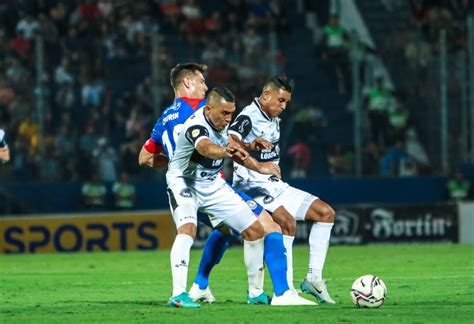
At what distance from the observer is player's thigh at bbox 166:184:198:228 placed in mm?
11336

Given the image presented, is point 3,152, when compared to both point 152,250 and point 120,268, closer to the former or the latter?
point 120,268

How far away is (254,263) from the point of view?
11609mm

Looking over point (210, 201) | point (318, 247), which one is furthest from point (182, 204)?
point (318, 247)

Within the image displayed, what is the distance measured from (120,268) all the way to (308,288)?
6.75 meters

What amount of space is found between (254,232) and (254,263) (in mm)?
331

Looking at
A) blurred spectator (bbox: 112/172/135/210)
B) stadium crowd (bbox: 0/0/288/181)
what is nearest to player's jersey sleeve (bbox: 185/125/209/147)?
stadium crowd (bbox: 0/0/288/181)

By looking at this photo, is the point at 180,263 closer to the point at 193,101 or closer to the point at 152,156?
the point at 152,156

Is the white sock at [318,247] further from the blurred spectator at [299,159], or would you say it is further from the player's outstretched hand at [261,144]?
the blurred spectator at [299,159]

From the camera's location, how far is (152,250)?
23.6 m

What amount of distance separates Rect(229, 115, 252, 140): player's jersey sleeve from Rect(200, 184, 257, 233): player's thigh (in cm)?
101

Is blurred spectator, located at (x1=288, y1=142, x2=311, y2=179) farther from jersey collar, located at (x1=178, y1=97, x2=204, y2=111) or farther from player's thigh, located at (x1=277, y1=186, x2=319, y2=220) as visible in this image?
jersey collar, located at (x1=178, y1=97, x2=204, y2=111)

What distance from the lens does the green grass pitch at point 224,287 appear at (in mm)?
10367

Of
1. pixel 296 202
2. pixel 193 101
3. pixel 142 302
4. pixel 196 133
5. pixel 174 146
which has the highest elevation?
pixel 193 101

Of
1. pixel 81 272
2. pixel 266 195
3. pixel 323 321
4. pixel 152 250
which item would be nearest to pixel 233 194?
pixel 266 195
